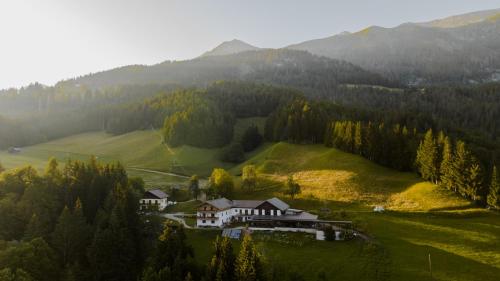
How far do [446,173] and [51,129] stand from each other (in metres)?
181

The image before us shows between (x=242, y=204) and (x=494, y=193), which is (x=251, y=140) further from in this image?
(x=494, y=193)

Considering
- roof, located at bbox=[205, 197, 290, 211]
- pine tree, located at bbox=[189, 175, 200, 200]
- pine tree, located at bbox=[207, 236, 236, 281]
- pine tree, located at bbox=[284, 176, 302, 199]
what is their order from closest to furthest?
1. pine tree, located at bbox=[207, 236, 236, 281]
2. roof, located at bbox=[205, 197, 290, 211]
3. pine tree, located at bbox=[284, 176, 302, 199]
4. pine tree, located at bbox=[189, 175, 200, 200]

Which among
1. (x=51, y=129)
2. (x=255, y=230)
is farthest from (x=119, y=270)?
(x=51, y=129)

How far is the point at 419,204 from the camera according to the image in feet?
251

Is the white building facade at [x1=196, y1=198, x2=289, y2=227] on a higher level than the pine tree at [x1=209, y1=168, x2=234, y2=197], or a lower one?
lower

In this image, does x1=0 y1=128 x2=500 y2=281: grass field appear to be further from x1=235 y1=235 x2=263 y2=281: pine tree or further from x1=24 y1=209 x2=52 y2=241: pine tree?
x1=24 y1=209 x2=52 y2=241: pine tree

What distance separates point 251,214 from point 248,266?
117ft

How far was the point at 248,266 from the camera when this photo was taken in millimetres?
43250

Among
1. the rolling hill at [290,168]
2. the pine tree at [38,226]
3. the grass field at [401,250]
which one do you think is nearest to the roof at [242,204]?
the grass field at [401,250]

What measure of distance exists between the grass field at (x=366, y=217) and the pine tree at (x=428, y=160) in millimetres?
2700

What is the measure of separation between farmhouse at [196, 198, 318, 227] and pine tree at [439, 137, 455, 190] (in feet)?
100

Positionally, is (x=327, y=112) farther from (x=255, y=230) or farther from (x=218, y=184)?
(x=255, y=230)

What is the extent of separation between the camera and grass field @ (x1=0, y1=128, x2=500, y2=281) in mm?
51031

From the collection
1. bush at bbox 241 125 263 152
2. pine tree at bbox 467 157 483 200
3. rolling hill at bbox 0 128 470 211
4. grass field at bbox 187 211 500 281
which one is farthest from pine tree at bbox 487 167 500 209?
bush at bbox 241 125 263 152
